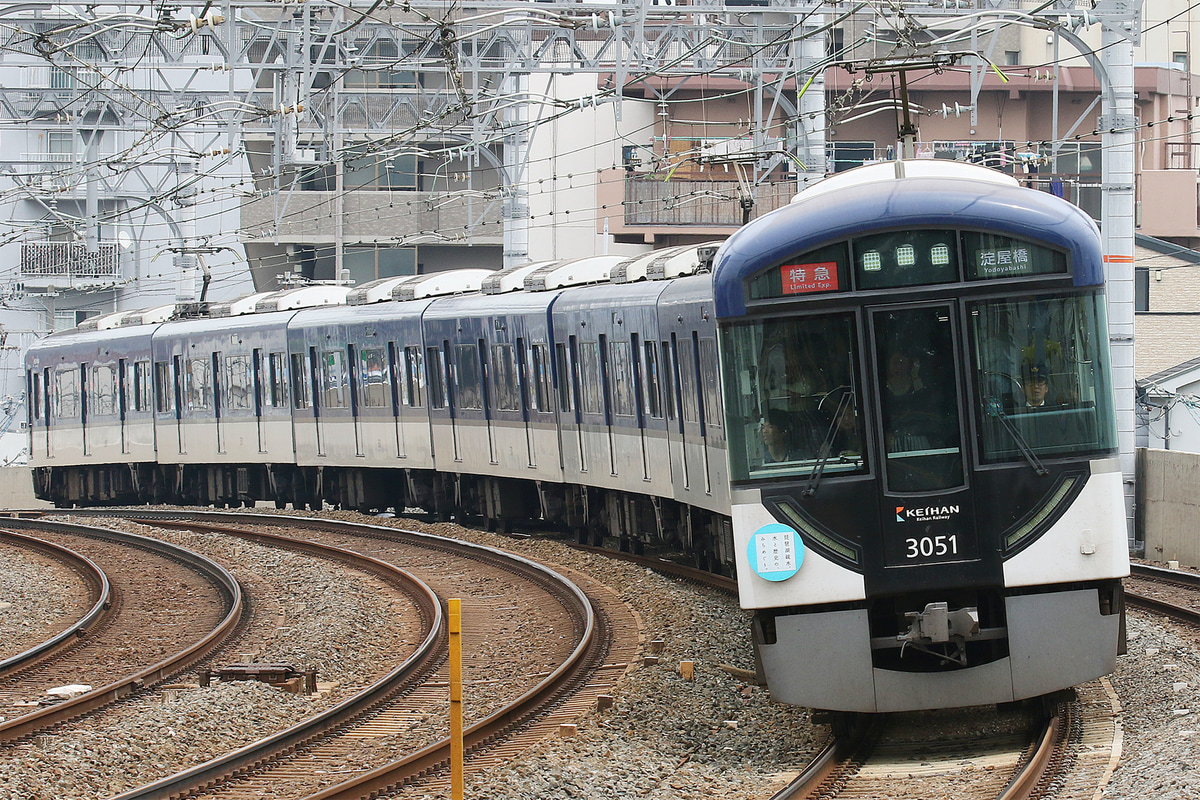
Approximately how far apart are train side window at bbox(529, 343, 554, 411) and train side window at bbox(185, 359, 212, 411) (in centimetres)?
831

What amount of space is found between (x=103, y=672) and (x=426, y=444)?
9.38 m

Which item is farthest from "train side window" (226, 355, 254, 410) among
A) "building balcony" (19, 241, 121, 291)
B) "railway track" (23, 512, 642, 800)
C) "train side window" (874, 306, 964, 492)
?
"building balcony" (19, 241, 121, 291)

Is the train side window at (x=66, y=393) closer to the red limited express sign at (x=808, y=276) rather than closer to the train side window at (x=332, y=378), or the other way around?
the train side window at (x=332, y=378)

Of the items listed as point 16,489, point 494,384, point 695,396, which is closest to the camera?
point 695,396

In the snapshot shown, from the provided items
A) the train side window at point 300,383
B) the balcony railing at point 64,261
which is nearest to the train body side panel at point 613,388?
the train side window at point 300,383

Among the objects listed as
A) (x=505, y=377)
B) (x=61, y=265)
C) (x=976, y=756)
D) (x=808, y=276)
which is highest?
(x=61, y=265)

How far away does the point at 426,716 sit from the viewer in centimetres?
998

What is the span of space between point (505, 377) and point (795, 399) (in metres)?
10.6

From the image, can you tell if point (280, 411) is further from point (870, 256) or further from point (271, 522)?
point (870, 256)

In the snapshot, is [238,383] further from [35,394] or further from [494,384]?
[494,384]

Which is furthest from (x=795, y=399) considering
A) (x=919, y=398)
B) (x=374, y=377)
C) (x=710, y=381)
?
(x=374, y=377)

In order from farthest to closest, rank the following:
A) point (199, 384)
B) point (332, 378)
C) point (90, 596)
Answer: point (199, 384) → point (332, 378) → point (90, 596)

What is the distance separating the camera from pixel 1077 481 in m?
8.37

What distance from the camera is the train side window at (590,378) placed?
16469 millimetres
